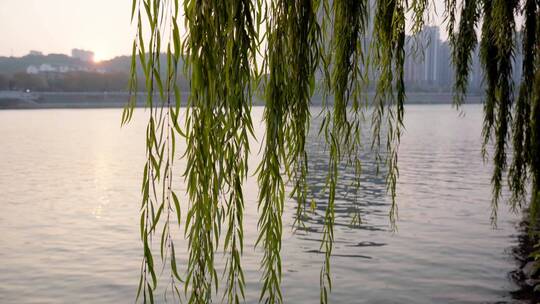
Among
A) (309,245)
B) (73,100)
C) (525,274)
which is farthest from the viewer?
(73,100)

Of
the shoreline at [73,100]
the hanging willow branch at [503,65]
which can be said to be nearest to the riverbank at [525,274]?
the hanging willow branch at [503,65]

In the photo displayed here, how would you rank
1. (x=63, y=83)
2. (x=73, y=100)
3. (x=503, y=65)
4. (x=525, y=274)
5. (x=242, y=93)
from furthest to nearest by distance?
(x=63, y=83)
(x=73, y=100)
(x=525, y=274)
(x=503, y=65)
(x=242, y=93)

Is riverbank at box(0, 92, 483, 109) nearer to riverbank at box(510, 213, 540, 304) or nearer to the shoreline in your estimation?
the shoreline

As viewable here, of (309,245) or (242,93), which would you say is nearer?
(242,93)

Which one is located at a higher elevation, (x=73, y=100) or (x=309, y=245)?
(x=73, y=100)

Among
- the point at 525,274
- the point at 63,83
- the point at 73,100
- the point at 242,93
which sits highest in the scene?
the point at 63,83

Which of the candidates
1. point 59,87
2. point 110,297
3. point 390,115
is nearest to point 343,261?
point 110,297

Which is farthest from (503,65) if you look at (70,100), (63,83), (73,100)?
(63,83)

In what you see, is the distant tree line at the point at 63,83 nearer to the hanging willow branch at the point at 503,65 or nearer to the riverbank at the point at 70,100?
the riverbank at the point at 70,100

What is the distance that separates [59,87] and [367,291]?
7545 inches

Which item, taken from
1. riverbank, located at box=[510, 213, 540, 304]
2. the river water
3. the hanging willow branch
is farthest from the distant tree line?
the hanging willow branch

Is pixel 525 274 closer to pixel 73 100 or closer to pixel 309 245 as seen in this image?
pixel 309 245

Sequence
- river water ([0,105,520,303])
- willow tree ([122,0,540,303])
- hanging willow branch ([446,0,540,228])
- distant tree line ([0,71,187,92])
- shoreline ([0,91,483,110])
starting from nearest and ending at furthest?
willow tree ([122,0,540,303]) → hanging willow branch ([446,0,540,228]) → river water ([0,105,520,303]) → shoreline ([0,91,483,110]) → distant tree line ([0,71,187,92])

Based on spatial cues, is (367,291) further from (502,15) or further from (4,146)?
(4,146)
